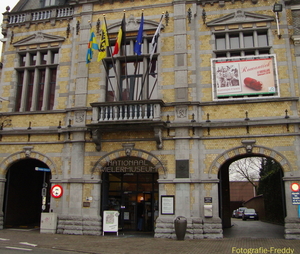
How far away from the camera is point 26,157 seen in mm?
17922

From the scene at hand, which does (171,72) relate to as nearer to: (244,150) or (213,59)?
(213,59)

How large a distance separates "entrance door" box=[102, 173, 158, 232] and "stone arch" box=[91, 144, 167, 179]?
1.66 meters

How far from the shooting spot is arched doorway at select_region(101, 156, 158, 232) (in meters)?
18.3

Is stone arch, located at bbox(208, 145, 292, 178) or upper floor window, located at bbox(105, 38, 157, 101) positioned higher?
upper floor window, located at bbox(105, 38, 157, 101)

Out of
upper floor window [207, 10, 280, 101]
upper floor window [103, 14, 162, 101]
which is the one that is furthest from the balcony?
upper floor window [207, 10, 280, 101]

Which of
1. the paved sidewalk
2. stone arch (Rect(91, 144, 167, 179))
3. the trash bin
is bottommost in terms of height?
the paved sidewalk

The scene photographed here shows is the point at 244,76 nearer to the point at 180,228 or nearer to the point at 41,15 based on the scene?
the point at 180,228

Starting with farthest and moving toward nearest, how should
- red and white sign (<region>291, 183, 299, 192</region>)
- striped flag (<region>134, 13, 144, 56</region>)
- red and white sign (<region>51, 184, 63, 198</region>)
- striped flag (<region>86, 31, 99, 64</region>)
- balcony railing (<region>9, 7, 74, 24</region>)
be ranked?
1. balcony railing (<region>9, 7, 74, 24</region>)
2. striped flag (<region>86, 31, 99, 64</region>)
3. red and white sign (<region>51, 184, 63, 198</region>)
4. striped flag (<region>134, 13, 144, 56</region>)
5. red and white sign (<region>291, 183, 299, 192</region>)

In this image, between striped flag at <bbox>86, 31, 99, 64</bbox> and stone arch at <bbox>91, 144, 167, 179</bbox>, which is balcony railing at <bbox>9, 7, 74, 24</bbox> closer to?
striped flag at <bbox>86, 31, 99, 64</bbox>

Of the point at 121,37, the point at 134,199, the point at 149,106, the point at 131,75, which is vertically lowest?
the point at 134,199

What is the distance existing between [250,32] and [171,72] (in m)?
4.53

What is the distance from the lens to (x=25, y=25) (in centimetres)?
1988

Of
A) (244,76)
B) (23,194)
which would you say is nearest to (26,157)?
(23,194)

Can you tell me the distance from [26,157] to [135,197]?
6241 mm
